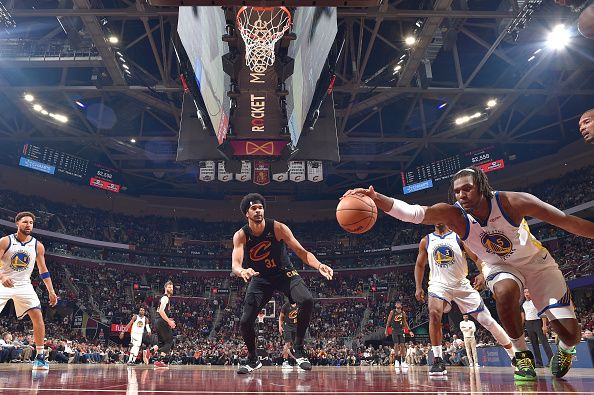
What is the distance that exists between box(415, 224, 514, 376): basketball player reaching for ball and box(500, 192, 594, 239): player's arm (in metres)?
2.79

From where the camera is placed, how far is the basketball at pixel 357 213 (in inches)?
150

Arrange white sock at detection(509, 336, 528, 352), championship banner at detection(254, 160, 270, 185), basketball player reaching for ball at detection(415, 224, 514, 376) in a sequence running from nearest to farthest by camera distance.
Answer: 1. white sock at detection(509, 336, 528, 352)
2. basketball player reaching for ball at detection(415, 224, 514, 376)
3. championship banner at detection(254, 160, 270, 185)

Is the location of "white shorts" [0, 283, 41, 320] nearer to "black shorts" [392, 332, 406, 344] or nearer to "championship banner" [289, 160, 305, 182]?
"black shorts" [392, 332, 406, 344]

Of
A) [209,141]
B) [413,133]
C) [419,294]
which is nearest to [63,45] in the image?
[209,141]

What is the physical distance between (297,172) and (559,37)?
1038 cm

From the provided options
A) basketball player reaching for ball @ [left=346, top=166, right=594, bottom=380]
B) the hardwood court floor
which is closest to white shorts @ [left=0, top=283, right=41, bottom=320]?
the hardwood court floor

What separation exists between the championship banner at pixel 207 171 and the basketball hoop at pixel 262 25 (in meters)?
8.70

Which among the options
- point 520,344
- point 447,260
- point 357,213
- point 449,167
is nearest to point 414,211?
point 357,213

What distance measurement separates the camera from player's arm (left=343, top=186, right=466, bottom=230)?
3.63m

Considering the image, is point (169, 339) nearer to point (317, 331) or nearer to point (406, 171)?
point (317, 331)

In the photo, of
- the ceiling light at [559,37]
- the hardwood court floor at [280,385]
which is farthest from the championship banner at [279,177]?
the hardwood court floor at [280,385]

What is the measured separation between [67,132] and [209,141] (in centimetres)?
1341

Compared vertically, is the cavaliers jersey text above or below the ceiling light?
below

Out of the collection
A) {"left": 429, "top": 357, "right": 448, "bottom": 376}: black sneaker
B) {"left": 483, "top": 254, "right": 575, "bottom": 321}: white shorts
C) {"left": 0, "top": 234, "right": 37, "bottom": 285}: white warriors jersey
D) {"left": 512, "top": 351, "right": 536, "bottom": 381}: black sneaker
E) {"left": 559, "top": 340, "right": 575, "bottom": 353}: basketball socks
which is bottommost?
{"left": 429, "top": 357, "right": 448, "bottom": 376}: black sneaker
